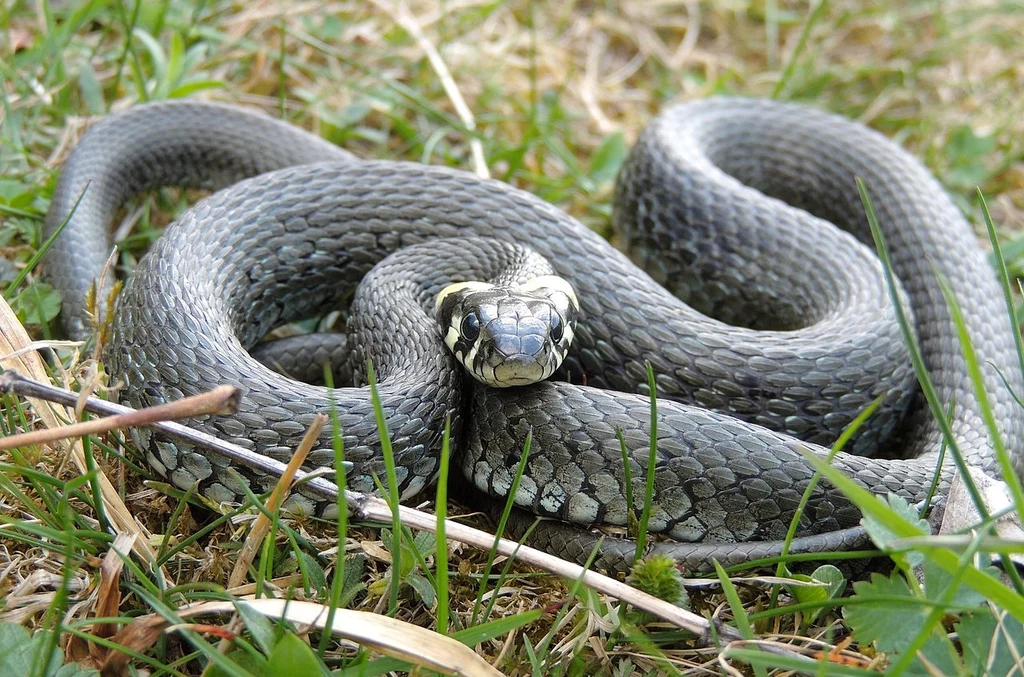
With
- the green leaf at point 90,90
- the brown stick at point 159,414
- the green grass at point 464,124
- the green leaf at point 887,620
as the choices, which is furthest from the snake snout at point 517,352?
the green leaf at point 90,90

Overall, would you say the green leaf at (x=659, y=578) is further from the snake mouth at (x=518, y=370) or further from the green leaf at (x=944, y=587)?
the snake mouth at (x=518, y=370)

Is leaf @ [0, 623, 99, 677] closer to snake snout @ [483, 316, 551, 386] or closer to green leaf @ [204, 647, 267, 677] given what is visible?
green leaf @ [204, 647, 267, 677]

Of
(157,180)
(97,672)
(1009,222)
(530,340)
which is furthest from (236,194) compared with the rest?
(1009,222)

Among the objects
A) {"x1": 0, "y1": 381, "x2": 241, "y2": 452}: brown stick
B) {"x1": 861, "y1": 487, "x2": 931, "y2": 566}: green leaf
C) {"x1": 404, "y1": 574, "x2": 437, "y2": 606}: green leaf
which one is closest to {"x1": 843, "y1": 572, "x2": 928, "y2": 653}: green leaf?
{"x1": 861, "y1": 487, "x2": 931, "y2": 566}: green leaf

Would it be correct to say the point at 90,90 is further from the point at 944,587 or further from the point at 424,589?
the point at 944,587

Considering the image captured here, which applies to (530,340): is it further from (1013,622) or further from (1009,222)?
(1009,222)
